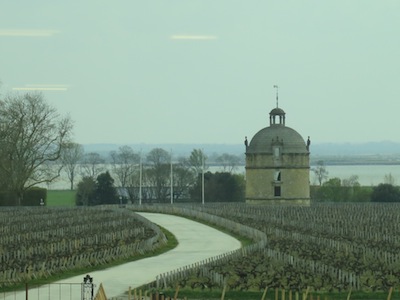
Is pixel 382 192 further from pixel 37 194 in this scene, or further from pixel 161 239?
pixel 161 239

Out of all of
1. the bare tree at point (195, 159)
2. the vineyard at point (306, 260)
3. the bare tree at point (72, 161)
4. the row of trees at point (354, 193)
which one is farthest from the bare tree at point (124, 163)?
the vineyard at point (306, 260)

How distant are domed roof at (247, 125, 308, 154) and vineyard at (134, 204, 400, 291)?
4247cm

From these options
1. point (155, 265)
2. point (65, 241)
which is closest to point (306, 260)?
point (155, 265)

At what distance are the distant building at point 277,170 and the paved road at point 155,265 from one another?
147 feet

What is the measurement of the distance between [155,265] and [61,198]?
105 m

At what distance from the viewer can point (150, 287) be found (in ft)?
119

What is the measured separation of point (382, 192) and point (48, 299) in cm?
10230

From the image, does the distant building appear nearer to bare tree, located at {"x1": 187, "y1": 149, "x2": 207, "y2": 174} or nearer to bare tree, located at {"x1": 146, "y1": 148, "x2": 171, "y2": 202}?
bare tree, located at {"x1": 146, "y1": 148, "x2": 171, "y2": 202}

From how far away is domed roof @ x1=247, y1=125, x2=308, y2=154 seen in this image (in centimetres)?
12369

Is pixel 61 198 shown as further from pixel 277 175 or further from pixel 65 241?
pixel 65 241

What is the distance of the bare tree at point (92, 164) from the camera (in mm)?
168500

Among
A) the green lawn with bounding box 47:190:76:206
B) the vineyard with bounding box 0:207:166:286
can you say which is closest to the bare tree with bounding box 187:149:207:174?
the green lawn with bounding box 47:190:76:206

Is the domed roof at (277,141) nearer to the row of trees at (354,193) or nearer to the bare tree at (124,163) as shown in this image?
the row of trees at (354,193)

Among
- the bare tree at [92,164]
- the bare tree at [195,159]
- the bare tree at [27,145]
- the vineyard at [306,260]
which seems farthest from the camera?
the bare tree at [195,159]
